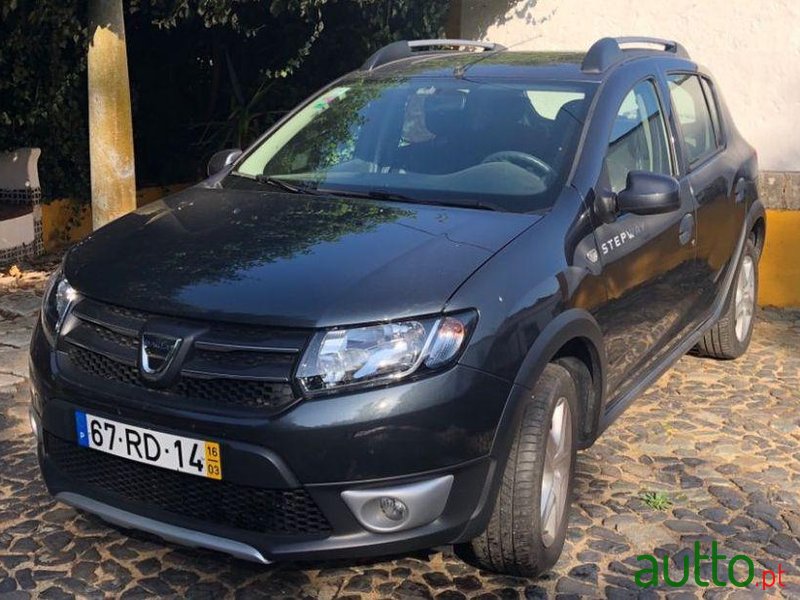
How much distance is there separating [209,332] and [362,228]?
730 millimetres

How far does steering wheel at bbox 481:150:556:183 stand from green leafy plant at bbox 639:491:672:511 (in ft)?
4.47

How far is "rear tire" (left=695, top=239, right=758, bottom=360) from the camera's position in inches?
220

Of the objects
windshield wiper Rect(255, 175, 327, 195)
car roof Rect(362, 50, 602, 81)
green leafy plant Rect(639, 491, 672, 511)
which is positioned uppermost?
car roof Rect(362, 50, 602, 81)

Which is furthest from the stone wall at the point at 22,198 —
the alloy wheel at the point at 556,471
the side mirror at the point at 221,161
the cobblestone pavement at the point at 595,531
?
the alloy wheel at the point at 556,471

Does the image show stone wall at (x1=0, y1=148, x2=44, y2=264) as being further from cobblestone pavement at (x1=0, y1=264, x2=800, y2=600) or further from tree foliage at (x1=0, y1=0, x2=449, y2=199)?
cobblestone pavement at (x1=0, y1=264, x2=800, y2=600)

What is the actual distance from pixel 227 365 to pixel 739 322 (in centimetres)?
390

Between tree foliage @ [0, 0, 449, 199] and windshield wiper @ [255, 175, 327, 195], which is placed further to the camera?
tree foliage @ [0, 0, 449, 199]

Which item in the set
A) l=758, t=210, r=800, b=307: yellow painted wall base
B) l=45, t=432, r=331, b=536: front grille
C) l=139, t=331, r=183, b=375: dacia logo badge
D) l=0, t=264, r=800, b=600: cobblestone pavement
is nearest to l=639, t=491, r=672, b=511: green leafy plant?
l=0, t=264, r=800, b=600: cobblestone pavement

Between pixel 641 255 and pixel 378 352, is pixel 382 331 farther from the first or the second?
pixel 641 255

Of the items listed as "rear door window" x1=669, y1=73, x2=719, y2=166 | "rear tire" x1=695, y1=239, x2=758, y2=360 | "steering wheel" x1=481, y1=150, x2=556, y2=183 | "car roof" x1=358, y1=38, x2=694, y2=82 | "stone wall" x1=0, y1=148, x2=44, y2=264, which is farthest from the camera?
"stone wall" x1=0, y1=148, x2=44, y2=264

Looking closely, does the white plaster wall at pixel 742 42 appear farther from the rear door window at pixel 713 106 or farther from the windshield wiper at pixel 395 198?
the windshield wiper at pixel 395 198

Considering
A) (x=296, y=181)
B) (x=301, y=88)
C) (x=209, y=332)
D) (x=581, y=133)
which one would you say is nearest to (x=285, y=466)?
(x=209, y=332)

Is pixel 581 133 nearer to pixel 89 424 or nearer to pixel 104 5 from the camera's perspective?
pixel 89 424

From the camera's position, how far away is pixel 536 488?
3035mm
